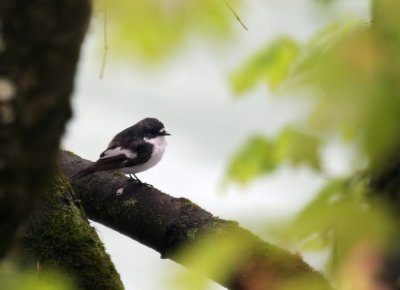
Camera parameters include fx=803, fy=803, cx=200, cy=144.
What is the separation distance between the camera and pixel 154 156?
21.1 ft

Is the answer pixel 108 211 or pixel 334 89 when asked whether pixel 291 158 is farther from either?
pixel 108 211

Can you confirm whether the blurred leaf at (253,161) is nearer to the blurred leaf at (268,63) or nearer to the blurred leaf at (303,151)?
the blurred leaf at (268,63)

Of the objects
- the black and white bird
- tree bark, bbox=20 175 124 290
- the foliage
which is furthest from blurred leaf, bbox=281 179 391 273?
the black and white bird

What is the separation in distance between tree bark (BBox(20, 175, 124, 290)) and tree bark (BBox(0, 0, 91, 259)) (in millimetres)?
1977

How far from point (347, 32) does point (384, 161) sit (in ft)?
0.88

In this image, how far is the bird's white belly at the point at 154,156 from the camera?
6.29 m

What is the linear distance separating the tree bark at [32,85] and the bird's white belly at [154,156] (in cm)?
467

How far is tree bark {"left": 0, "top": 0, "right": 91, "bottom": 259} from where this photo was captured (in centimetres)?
147

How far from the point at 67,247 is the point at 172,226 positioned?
53 centimetres

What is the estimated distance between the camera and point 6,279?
1687 millimetres

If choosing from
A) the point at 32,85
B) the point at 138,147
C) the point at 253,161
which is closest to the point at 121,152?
the point at 138,147

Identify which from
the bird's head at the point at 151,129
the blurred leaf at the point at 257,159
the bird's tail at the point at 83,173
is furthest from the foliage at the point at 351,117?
the bird's head at the point at 151,129

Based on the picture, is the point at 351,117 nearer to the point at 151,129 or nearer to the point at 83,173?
the point at 83,173

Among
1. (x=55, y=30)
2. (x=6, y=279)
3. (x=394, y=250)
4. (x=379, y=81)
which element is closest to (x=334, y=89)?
(x=379, y=81)
